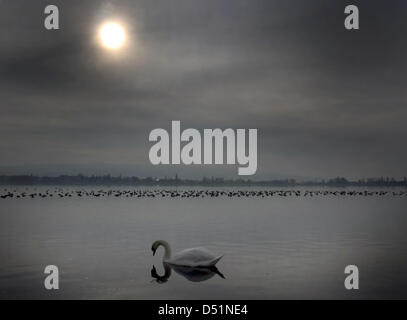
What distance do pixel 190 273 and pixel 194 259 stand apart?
0.76 m

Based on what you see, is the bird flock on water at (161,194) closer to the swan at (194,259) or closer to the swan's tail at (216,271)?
the swan at (194,259)

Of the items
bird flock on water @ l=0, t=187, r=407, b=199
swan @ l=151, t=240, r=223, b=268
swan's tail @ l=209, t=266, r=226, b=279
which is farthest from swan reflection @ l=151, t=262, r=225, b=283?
bird flock on water @ l=0, t=187, r=407, b=199

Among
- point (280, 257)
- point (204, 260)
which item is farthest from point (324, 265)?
point (204, 260)

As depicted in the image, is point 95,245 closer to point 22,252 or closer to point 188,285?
point 22,252

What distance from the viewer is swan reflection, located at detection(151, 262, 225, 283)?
17.1 metres

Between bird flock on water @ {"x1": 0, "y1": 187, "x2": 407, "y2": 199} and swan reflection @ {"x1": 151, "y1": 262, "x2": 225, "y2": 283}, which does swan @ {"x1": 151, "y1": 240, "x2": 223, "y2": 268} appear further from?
bird flock on water @ {"x1": 0, "y1": 187, "x2": 407, "y2": 199}

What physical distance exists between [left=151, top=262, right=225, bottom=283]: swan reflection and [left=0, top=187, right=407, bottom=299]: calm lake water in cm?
21

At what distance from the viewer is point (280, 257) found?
21.7 meters

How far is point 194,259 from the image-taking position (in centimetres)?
1861
